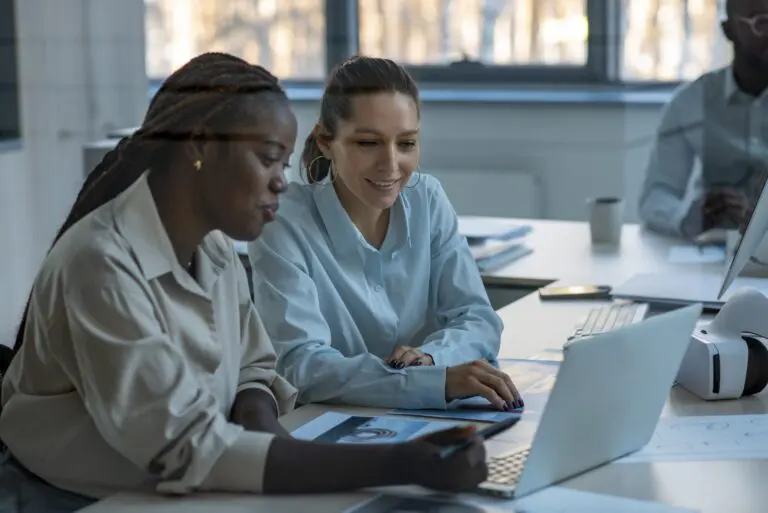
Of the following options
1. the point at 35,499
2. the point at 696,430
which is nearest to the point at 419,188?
the point at 696,430

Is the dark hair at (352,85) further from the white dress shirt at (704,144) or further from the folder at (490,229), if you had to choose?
the white dress shirt at (704,144)

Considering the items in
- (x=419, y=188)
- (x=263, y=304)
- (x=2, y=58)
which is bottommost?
(x=263, y=304)

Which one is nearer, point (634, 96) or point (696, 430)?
point (696, 430)

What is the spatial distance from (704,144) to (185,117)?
6.12 ft

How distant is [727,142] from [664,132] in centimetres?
16

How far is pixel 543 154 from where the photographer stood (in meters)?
3.29

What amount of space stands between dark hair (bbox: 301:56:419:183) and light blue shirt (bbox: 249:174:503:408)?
93 millimetres

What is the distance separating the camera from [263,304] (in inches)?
62.4

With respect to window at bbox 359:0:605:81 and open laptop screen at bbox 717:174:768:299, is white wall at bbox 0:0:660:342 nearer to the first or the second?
window at bbox 359:0:605:81

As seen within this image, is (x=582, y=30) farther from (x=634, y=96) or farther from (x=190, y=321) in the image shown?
(x=190, y=321)

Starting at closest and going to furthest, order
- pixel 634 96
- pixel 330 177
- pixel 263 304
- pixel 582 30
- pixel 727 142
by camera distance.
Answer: pixel 263 304 → pixel 330 177 → pixel 582 30 → pixel 727 142 → pixel 634 96

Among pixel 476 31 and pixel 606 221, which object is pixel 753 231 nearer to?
pixel 476 31

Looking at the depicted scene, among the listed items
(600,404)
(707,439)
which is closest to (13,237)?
(600,404)

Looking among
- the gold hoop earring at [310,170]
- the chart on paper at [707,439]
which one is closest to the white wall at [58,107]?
the gold hoop earring at [310,170]
